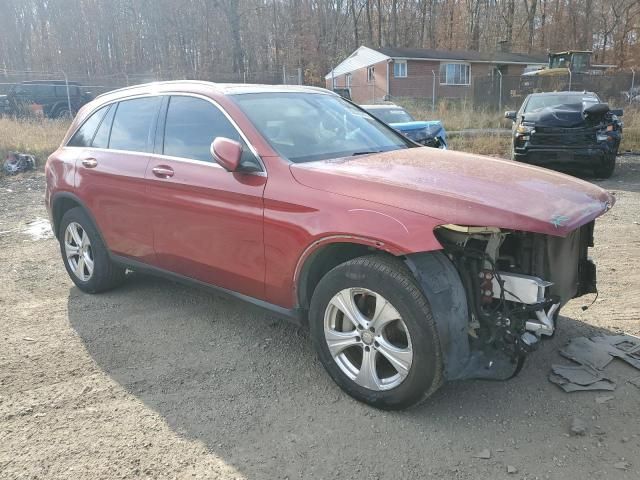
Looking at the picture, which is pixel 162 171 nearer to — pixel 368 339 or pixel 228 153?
pixel 228 153

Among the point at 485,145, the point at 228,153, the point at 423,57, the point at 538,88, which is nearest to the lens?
the point at 228,153

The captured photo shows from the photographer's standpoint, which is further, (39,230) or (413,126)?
(413,126)

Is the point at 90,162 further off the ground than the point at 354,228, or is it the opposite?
the point at 90,162

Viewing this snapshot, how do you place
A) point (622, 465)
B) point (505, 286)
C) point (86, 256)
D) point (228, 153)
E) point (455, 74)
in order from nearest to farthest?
point (622, 465) → point (505, 286) → point (228, 153) → point (86, 256) → point (455, 74)

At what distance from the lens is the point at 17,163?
495 inches

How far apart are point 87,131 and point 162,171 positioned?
146cm

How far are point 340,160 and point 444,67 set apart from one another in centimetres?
3782

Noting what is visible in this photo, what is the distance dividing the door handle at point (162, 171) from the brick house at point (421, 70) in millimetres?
31284

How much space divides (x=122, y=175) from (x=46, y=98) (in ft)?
76.6

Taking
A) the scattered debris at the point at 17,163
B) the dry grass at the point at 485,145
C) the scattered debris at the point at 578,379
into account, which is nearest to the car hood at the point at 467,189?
the scattered debris at the point at 578,379

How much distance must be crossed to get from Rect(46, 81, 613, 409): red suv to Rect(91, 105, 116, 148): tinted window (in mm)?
277

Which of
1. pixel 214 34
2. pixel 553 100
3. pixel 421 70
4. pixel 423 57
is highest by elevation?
pixel 214 34

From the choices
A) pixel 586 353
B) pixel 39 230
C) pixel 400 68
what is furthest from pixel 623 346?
pixel 400 68

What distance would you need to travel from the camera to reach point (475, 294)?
9.04 feet
